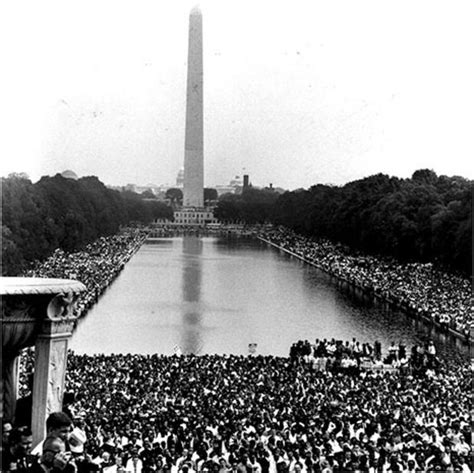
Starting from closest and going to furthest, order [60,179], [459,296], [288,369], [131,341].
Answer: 1. [288,369]
2. [131,341]
3. [459,296]
4. [60,179]

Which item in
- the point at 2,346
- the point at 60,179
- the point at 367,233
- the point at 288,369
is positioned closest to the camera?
the point at 2,346

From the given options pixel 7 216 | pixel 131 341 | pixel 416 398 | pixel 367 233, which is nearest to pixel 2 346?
pixel 416 398

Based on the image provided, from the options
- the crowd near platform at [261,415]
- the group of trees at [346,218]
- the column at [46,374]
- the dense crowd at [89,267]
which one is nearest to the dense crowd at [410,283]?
the group of trees at [346,218]

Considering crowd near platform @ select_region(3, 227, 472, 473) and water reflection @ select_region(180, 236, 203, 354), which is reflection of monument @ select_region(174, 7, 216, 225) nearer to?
water reflection @ select_region(180, 236, 203, 354)

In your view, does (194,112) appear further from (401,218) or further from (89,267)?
(89,267)

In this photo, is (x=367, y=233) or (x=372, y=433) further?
(x=367, y=233)

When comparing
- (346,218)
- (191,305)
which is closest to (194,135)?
(346,218)

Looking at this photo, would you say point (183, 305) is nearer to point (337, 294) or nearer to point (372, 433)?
point (337, 294)
